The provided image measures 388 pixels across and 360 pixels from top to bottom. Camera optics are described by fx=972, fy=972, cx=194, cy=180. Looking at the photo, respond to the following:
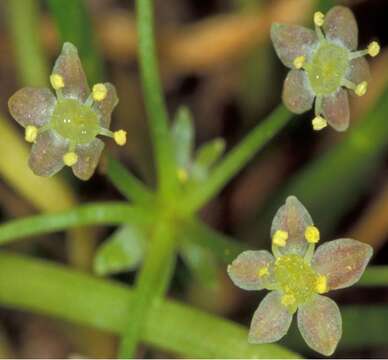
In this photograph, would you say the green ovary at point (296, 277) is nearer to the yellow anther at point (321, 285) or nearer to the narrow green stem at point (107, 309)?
the yellow anther at point (321, 285)

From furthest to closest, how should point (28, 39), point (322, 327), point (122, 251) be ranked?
1. point (28, 39)
2. point (122, 251)
3. point (322, 327)

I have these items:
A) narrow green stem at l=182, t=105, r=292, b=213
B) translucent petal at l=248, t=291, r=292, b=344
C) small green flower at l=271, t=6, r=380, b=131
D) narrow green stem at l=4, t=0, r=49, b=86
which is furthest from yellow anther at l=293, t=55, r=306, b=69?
narrow green stem at l=4, t=0, r=49, b=86

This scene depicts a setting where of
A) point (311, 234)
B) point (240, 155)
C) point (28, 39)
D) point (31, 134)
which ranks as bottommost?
point (311, 234)

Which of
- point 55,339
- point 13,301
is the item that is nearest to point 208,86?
point 55,339

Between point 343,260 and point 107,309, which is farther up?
point 107,309

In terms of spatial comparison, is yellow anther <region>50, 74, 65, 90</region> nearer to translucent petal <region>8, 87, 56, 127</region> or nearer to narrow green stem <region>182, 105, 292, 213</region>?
translucent petal <region>8, 87, 56, 127</region>

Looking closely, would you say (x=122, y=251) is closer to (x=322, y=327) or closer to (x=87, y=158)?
(x=87, y=158)

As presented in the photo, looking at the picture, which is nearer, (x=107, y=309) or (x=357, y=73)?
(x=357, y=73)

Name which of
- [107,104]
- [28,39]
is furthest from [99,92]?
[28,39]

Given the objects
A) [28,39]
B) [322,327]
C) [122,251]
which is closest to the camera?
[322,327]
